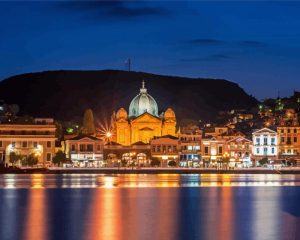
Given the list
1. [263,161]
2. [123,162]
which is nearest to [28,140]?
[123,162]

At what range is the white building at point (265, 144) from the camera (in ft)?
415

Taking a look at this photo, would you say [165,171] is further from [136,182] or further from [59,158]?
[136,182]

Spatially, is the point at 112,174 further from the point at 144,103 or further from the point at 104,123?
the point at 104,123

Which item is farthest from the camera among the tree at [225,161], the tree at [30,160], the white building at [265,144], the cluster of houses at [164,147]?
the white building at [265,144]

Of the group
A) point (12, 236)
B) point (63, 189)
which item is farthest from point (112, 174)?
point (12, 236)

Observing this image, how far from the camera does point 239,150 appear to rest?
12788cm

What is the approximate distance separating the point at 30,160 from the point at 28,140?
13.8 ft

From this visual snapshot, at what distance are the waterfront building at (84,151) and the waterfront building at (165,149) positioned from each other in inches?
296

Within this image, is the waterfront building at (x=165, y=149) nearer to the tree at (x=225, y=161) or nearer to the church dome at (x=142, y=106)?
the tree at (x=225, y=161)

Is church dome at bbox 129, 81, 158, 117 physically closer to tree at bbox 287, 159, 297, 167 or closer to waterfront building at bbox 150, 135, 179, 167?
waterfront building at bbox 150, 135, 179, 167

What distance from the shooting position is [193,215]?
1939 inches

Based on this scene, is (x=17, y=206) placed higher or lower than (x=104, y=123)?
lower

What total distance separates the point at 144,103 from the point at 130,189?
77506 mm

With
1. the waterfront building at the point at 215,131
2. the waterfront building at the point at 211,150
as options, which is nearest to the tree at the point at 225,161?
the waterfront building at the point at 211,150
